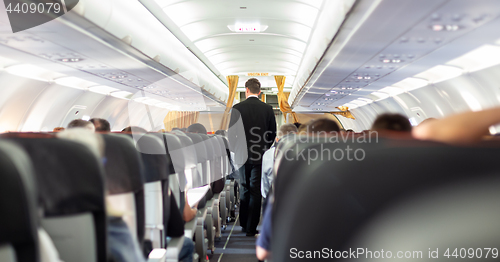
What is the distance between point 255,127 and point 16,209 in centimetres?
447

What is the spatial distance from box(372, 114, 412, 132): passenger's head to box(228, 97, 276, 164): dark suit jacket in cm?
324

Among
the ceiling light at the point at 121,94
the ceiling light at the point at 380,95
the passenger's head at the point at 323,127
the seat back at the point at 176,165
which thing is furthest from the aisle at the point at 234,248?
the ceiling light at the point at 121,94

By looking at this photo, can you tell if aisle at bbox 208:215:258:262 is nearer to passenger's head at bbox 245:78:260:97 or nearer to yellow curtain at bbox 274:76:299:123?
passenger's head at bbox 245:78:260:97

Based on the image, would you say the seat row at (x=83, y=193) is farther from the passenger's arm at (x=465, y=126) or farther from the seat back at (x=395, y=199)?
the passenger's arm at (x=465, y=126)

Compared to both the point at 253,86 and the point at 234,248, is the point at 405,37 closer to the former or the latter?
the point at 253,86

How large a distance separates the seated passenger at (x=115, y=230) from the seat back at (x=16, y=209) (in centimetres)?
56

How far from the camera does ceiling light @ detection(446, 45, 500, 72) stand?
Answer: 612 centimetres

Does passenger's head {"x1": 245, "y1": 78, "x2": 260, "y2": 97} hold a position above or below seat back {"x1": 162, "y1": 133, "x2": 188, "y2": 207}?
above

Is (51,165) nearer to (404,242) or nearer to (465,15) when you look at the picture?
(404,242)

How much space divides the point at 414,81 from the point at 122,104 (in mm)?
10809

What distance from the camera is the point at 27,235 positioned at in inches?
40.3

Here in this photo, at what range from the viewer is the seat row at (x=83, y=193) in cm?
101

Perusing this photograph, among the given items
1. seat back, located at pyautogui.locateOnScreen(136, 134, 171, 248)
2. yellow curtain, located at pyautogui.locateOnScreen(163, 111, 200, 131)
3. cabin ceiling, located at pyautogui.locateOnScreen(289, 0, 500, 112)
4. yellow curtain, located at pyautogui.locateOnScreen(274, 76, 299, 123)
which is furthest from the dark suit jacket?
yellow curtain, located at pyautogui.locateOnScreen(163, 111, 200, 131)

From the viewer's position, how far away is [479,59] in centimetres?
694
